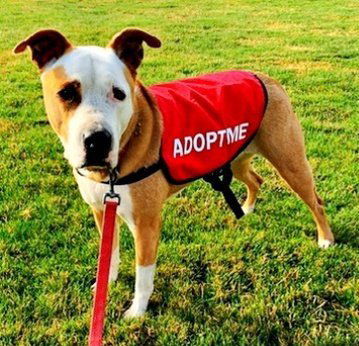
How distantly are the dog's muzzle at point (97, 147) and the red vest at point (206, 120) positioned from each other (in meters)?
0.74

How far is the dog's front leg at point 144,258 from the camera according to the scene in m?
3.41

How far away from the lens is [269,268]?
13.4ft

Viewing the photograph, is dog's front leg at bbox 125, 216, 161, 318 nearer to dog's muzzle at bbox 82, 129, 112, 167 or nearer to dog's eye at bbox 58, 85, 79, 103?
dog's muzzle at bbox 82, 129, 112, 167

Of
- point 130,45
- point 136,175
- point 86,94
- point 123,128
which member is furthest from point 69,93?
point 136,175

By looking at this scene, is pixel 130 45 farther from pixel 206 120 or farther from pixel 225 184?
pixel 225 184

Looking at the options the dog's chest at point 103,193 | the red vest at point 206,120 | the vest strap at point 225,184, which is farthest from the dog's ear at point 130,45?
the vest strap at point 225,184

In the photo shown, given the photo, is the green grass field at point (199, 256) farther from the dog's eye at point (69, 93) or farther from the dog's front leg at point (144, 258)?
the dog's eye at point (69, 93)

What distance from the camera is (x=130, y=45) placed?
10.5 feet

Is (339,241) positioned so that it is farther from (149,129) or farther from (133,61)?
(133,61)

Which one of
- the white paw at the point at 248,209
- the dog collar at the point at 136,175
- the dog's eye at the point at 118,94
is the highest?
the dog's eye at the point at 118,94

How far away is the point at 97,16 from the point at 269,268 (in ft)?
39.7

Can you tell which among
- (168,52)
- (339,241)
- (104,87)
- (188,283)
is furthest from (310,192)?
(168,52)

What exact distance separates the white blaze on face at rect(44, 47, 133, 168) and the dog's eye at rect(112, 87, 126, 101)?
0.05 ft

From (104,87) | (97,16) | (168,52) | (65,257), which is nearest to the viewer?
(104,87)
